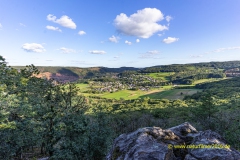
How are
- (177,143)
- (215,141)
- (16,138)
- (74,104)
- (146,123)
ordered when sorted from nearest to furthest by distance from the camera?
(215,141)
(177,143)
(16,138)
(74,104)
(146,123)

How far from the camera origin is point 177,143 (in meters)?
7.55

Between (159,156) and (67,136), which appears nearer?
(159,156)

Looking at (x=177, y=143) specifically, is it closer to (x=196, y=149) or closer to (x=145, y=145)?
(x=196, y=149)

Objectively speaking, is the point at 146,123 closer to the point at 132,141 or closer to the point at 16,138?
the point at 16,138

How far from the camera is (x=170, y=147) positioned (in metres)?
6.71

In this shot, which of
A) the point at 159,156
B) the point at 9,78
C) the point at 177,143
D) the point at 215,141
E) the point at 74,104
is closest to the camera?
the point at 159,156

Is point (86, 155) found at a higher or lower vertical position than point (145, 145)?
lower

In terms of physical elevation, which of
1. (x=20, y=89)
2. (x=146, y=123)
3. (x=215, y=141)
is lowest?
(x=146, y=123)

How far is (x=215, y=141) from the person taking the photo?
670 cm

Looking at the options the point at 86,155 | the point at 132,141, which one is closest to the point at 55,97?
the point at 86,155

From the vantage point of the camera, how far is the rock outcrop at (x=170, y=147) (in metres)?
5.99

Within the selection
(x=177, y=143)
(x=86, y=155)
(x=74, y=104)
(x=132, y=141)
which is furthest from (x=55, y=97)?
(x=177, y=143)

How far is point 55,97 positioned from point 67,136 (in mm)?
4871

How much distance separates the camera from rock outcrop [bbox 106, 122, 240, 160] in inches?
236
